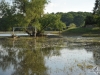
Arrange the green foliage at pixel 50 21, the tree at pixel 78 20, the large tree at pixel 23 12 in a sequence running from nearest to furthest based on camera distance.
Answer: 1. the large tree at pixel 23 12
2. the green foliage at pixel 50 21
3. the tree at pixel 78 20

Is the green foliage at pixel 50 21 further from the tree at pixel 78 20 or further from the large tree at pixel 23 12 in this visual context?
the tree at pixel 78 20

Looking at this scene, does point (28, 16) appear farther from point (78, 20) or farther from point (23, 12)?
point (78, 20)

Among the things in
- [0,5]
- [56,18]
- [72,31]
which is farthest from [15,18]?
[72,31]

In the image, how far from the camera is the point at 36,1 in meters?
53.8

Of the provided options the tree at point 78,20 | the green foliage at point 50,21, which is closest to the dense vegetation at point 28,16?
the green foliage at point 50,21

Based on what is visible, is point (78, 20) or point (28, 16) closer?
point (28, 16)

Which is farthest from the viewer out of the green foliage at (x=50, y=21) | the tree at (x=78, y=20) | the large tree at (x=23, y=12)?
the tree at (x=78, y=20)

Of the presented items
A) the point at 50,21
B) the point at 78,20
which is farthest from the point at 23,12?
the point at 78,20

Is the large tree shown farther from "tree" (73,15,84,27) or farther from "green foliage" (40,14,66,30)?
"tree" (73,15,84,27)

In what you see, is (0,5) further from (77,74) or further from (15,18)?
(77,74)

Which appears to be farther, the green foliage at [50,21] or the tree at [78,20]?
the tree at [78,20]

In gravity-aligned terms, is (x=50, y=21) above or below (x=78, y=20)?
below

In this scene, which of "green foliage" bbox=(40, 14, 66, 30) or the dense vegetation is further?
"green foliage" bbox=(40, 14, 66, 30)

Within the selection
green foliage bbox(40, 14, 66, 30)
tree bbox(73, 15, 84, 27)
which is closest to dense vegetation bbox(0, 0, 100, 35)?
green foliage bbox(40, 14, 66, 30)
